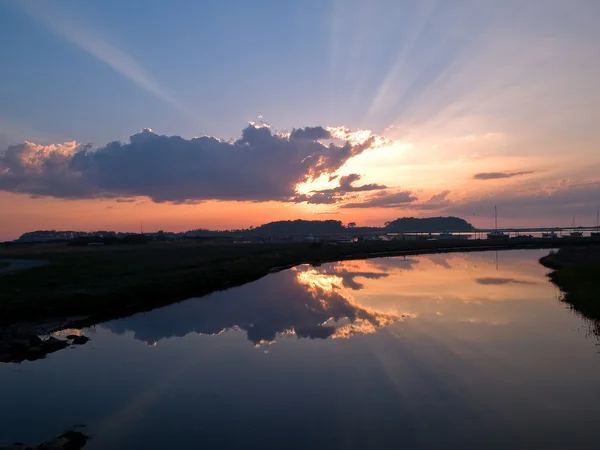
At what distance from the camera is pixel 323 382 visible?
13.7 m

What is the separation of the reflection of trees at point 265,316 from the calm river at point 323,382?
0.55 ft

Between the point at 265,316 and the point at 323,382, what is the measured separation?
11.5m

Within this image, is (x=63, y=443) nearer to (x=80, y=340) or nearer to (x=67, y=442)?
(x=67, y=442)

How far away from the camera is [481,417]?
10930mm

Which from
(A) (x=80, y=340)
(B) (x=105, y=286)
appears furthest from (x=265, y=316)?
(B) (x=105, y=286)

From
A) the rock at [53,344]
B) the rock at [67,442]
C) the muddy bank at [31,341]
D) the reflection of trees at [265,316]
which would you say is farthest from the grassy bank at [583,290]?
the muddy bank at [31,341]

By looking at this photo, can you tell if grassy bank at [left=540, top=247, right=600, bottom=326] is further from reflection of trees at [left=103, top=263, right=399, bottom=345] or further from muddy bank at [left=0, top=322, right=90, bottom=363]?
muddy bank at [left=0, top=322, right=90, bottom=363]

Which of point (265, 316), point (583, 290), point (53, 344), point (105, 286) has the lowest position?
point (265, 316)

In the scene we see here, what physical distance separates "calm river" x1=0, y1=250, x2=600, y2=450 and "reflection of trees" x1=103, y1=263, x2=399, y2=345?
167mm

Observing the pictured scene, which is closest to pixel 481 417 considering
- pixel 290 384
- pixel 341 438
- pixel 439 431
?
pixel 439 431

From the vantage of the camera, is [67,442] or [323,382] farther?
[323,382]

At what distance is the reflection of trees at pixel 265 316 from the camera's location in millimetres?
21188

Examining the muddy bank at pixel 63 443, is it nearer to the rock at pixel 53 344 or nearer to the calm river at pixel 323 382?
the calm river at pixel 323 382

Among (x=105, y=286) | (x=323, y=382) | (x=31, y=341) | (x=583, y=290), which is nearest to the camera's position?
(x=323, y=382)
